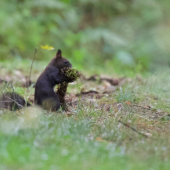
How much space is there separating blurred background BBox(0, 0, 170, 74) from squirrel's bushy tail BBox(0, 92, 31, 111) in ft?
13.7

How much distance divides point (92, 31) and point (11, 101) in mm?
8286

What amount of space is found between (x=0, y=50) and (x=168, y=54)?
6733mm

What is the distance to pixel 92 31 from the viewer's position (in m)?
11.0

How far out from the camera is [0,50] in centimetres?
837

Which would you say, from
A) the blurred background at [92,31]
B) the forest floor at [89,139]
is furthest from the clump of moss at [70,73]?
the blurred background at [92,31]

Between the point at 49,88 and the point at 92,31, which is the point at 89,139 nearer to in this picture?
the point at 49,88

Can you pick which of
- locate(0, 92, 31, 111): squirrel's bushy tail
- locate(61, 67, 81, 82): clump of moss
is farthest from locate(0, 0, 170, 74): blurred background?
locate(0, 92, 31, 111): squirrel's bushy tail

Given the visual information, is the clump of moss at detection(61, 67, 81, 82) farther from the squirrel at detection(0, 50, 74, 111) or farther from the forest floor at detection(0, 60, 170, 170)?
the forest floor at detection(0, 60, 170, 170)

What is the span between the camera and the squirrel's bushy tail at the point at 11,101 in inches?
123

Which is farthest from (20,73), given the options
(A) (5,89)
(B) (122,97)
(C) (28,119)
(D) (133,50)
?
(D) (133,50)

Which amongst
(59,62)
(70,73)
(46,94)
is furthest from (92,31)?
(46,94)

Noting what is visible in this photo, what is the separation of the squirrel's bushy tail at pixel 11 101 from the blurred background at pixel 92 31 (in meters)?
4.18

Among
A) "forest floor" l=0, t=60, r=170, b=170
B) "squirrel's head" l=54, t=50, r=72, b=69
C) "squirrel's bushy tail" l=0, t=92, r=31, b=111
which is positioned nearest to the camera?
"forest floor" l=0, t=60, r=170, b=170

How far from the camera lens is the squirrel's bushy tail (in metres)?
3.11
